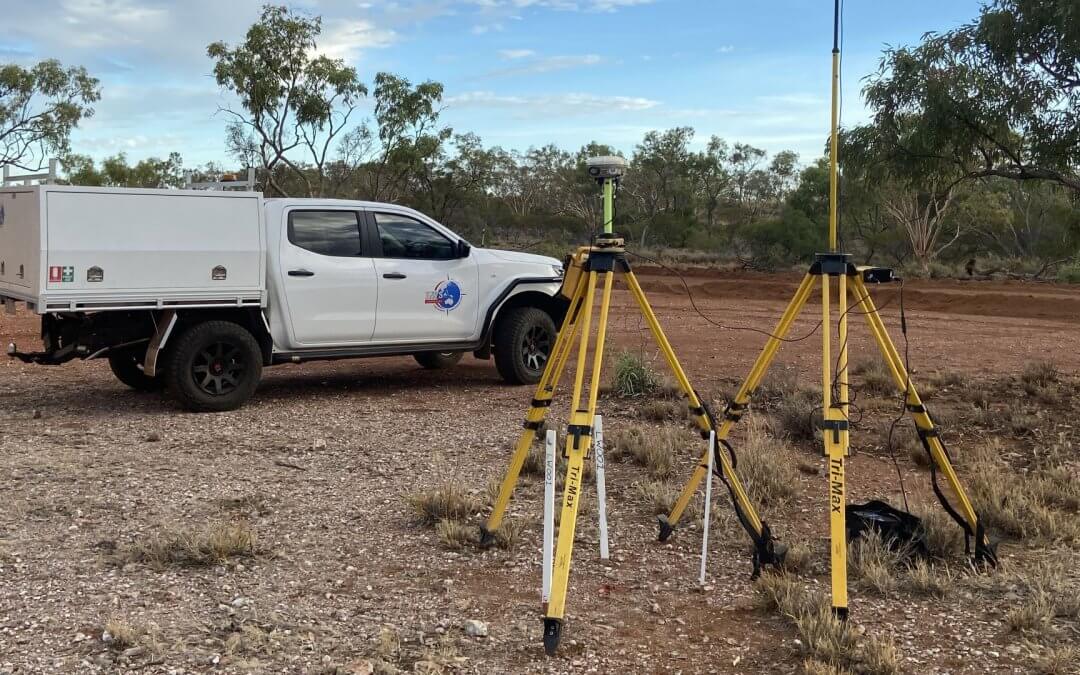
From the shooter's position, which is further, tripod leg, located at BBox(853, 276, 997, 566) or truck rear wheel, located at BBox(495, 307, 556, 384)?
truck rear wheel, located at BBox(495, 307, 556, 384)

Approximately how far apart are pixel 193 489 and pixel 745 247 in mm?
33678

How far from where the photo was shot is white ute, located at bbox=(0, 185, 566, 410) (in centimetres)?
841

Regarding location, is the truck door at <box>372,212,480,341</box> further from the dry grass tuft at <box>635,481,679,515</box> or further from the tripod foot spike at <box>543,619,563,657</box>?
the tripod foot spike at <box>543,619,563,657</box>

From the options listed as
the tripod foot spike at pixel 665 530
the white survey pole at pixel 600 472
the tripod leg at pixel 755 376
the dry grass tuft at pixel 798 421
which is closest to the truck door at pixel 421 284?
the dry grass tuft at pixel 798 421

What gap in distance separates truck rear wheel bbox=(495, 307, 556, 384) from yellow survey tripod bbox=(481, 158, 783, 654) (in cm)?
534

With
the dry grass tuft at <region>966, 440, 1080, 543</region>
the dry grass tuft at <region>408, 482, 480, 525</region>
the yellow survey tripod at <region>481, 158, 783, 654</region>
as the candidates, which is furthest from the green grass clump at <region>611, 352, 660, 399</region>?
the yellow survey tripod at <region>481, 158, 783, 654</region>

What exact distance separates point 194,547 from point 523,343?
600 cm

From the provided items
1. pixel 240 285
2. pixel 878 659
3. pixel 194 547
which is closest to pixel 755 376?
pixel 878 659

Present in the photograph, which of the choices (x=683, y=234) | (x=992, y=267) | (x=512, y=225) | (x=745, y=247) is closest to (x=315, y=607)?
(x=992, y=267)

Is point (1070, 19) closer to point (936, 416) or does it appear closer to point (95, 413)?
point (936, 416)

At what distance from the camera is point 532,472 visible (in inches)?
281

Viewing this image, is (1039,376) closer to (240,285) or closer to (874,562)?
(874,562)

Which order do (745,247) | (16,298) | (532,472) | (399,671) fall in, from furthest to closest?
(745,247) < (16,298) < (532,472) < (399,671)

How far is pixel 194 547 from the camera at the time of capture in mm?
5266
